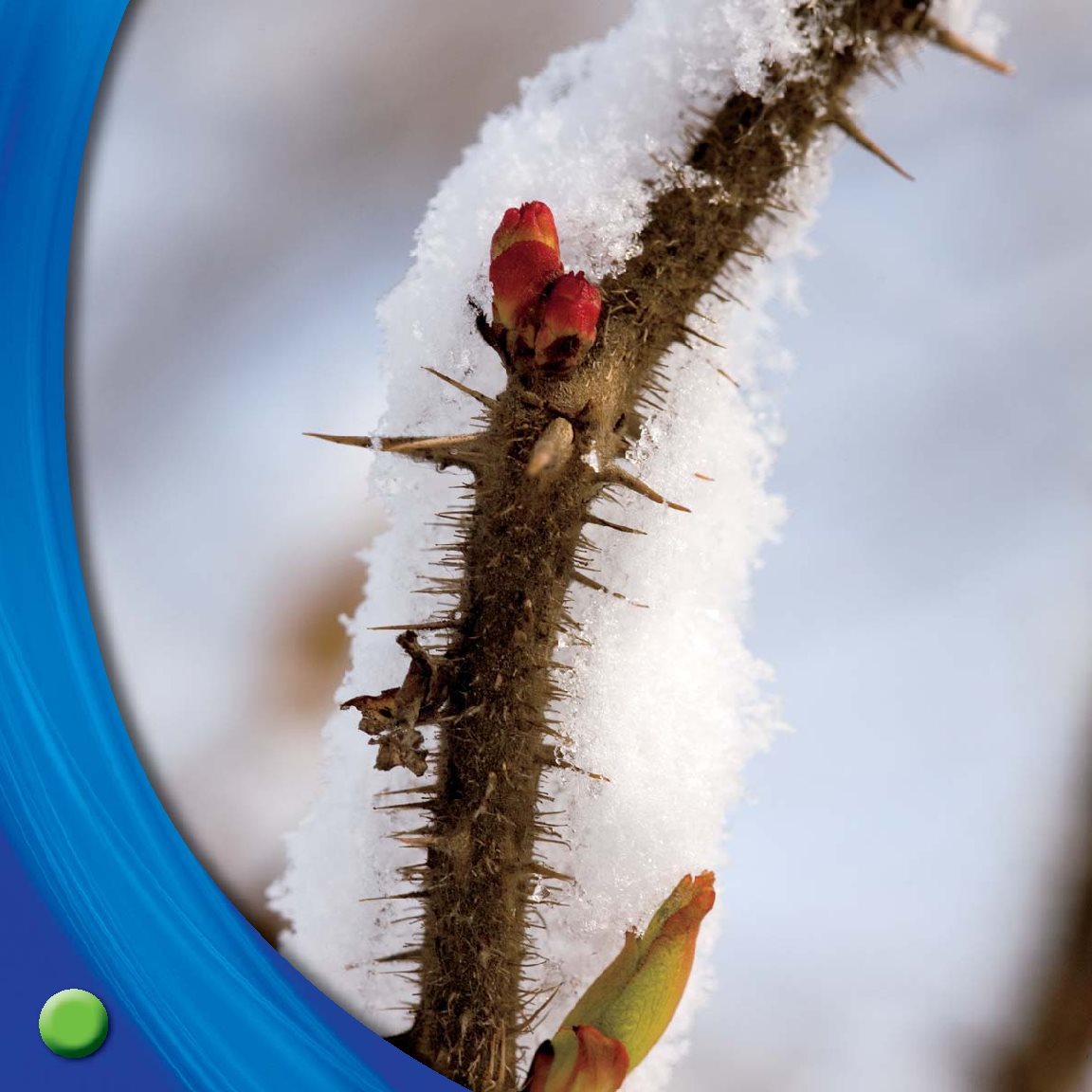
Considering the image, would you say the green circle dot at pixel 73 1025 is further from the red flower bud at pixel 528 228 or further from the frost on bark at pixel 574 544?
the red flower bud at pixel 528 228

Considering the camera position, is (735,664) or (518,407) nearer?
(518,407)

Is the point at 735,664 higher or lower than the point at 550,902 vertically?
higher

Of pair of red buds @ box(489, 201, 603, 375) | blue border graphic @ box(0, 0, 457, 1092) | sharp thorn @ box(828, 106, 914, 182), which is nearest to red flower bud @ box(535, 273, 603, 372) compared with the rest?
pair of red buds @ box(489, 201, 603, 375)

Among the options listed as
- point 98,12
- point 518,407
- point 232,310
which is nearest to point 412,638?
point 518,407

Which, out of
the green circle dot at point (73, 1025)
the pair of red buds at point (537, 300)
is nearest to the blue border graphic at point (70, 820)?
the green circle dot at point (73, 1025)

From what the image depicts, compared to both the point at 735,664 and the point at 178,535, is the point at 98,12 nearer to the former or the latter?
the point at 178,535

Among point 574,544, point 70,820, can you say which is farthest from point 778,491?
point 70,820

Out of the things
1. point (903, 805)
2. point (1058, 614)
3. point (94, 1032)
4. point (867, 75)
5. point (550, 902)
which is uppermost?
point (867, 75)
